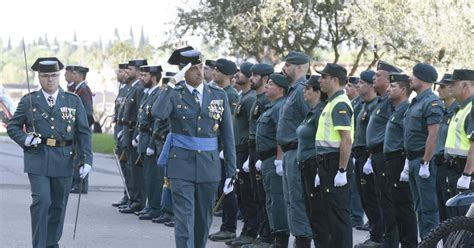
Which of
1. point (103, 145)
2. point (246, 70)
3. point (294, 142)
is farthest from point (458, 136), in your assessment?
point (103, 145)

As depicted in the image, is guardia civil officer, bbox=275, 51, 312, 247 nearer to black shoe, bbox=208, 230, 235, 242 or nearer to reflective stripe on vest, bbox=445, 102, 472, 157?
reflective stripe on vest, bbox=445, 102, 472, 157

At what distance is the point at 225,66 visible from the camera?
14359 mm

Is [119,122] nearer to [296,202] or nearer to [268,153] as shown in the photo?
[268,153]

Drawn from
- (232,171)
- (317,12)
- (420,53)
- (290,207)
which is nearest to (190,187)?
(232,171)

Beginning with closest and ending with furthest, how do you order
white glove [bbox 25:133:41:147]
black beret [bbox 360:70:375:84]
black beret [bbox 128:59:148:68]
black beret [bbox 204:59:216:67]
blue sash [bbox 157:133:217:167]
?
blue sash [bbox 157:133:217:167] < white glove [bbox 25:133:41:147] < black beret [bbox 360:70:375:84] < black beret [bbox 204:59:216:67] < black beret [bbox 128:59:148:68]

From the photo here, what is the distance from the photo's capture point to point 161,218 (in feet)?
50.7

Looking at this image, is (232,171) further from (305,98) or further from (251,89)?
(251,89)

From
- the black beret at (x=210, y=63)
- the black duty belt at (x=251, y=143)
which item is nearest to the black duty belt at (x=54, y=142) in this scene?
the black duty belt at (x=251, y=143)

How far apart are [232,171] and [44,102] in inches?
76.6

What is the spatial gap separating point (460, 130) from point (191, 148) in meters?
2.47

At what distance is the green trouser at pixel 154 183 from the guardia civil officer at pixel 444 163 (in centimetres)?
529

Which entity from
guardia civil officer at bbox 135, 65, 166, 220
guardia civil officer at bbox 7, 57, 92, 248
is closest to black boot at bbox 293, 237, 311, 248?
guardia civil officer at bbox 7, 57, 92, 248

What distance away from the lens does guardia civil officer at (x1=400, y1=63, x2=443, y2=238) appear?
467 inches

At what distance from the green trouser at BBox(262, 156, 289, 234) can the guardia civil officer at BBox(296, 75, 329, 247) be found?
4.24 feet
